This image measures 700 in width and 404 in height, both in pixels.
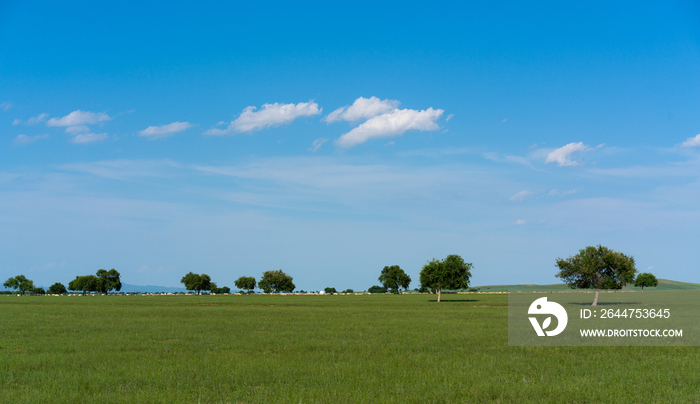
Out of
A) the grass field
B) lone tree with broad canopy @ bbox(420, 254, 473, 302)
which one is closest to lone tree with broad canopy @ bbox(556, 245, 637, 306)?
lone tree with broad canopy @ bbox(420, 254, 473, 302)

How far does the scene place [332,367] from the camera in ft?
62.2

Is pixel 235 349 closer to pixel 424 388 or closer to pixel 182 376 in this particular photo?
pixel 182 376

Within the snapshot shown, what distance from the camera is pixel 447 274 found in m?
91.1

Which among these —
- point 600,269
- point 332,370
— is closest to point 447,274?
point 600,269

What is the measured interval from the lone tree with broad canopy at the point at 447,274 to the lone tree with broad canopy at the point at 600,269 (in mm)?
26341

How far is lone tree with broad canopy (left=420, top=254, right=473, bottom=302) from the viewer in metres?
90.8

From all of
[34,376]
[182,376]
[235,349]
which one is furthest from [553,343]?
[34,376]

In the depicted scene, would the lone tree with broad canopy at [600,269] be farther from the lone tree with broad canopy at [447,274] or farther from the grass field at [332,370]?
the grass field at [332,370]

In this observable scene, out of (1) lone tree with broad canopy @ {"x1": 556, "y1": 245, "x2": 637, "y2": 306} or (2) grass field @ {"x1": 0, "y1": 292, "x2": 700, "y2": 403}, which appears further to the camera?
(1) lone tree with broad canopy @ {"x1": 556, "y1": 245, "x2": 637, "y2": 306}

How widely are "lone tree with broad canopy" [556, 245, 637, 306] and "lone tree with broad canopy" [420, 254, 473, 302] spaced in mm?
26341

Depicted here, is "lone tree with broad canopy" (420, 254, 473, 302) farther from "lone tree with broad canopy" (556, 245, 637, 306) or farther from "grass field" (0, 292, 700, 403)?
"grass field" (0, 292, 700, 403)

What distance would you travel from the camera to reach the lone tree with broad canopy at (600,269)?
6469 centimetres

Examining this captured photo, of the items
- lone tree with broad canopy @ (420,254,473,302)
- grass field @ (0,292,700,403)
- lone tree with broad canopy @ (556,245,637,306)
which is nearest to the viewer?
grass field @ (0,292,700,403)

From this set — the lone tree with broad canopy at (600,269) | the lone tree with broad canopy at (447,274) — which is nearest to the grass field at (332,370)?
the lone tree with broad canopy at (600,269)
